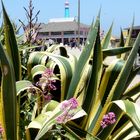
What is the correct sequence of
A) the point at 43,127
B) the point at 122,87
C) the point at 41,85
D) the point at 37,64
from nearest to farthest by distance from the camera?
the point at 43,127 → the point at 41,85 → the point at 122,87 → the point at 37,64

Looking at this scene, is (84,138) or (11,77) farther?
(84,138)

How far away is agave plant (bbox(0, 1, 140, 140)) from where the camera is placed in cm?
175

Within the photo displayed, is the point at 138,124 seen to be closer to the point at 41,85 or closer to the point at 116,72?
the point at 41,85

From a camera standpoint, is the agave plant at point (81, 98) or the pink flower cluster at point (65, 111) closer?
the pink flower cluster at point (65, 111)

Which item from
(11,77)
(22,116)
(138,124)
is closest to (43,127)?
(11,77)

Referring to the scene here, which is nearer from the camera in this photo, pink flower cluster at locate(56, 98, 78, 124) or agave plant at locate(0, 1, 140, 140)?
pink flower cluster at locate(56, 98, 78, 124)

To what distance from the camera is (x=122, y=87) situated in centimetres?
208

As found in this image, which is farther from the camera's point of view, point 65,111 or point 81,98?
point 81,98

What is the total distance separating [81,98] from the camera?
213cm

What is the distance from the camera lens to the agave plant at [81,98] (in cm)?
175

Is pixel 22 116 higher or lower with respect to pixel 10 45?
lower

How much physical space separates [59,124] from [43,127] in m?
0.11

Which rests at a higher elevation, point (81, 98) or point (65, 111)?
point (65, 111)

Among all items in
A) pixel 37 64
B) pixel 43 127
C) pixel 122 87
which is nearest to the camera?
pixel 43 127
